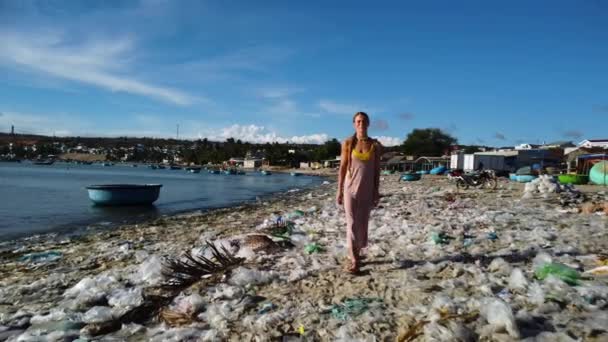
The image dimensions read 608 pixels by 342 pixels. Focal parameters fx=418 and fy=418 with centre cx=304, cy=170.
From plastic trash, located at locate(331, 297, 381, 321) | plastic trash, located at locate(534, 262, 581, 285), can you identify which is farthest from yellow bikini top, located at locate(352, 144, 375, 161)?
plastic trash, located at locate(534, 262, 581, 285)

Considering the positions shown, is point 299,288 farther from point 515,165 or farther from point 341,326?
point 515,165

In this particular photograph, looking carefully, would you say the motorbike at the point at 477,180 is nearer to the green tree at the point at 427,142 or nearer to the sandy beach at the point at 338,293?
the sandy beach at the point at 338,293

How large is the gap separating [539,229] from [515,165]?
5426cm

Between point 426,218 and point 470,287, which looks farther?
point 426,218

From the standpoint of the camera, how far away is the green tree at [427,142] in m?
93.3

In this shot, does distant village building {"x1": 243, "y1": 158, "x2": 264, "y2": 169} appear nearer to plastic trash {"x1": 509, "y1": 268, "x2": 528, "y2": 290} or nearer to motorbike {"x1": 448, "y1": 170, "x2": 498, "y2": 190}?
motorbike {"x1": 448, "y1": 170, "x2": 498, "y2": 190}

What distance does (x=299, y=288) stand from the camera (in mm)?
4289

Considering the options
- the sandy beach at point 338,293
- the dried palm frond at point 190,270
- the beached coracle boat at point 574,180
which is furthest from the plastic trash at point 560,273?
the beached coracle boat at point 574,180

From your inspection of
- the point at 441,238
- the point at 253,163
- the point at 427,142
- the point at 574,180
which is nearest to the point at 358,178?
the point at 441,238

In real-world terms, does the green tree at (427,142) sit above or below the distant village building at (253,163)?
above

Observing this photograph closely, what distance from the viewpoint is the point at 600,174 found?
22.3 meters

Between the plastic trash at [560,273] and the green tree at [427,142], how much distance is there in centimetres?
9110

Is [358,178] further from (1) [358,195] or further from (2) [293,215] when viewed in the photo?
(2) [293,215]

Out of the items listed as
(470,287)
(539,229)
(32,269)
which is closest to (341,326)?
(470,287)
